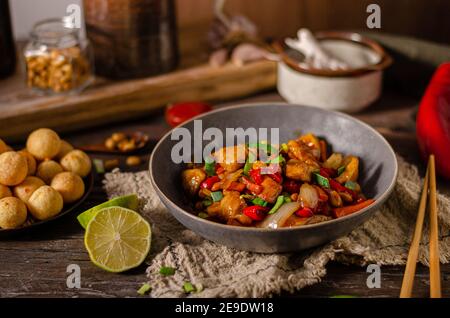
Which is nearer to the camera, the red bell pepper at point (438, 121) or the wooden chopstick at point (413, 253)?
the wooden chopstick at point (413, 253)

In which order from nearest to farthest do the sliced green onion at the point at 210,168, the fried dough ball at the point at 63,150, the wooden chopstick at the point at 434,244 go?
the wooden chopstick at the point at 434,244, the sliced green onion at the point at 210,168, the fried dough ball at the point at 63,150

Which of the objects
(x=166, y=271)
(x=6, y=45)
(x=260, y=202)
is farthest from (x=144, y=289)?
(x=6, y=45)

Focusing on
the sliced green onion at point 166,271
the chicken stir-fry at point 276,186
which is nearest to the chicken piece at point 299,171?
the chicken stir-fry at point 276,186

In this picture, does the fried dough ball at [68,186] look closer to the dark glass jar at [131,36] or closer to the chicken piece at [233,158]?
the chicken piece at [233,158]

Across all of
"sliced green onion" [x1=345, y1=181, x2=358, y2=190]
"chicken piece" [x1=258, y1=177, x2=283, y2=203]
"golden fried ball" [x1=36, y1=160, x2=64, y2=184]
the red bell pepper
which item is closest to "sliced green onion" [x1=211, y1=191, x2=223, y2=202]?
"chicken piece" [x1=258, y1=177, x2=283, y2=203]

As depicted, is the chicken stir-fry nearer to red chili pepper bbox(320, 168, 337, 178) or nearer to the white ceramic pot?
red chili pepper bbox(320, 168, 337, 178)
